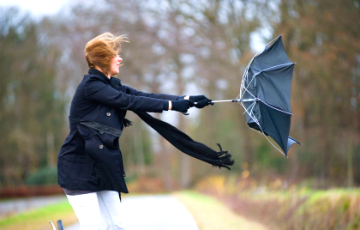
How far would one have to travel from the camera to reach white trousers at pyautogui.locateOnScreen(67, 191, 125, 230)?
3.07 metres

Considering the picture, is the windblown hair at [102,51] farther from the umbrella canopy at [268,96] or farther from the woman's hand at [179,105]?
the umbrella canopy at [268,96]

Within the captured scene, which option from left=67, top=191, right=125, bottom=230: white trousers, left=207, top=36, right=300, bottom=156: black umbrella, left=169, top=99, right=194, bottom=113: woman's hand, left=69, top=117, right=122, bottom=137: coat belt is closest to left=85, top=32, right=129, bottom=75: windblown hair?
left=69, top=117, right=122, bottom=137: coat belt

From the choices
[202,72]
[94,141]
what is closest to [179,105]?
[94,141]

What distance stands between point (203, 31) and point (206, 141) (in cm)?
1048

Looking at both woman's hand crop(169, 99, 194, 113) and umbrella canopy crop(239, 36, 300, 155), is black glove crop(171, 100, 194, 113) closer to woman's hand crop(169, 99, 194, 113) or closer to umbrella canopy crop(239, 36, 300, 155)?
woman's hand crop(169, 99, 194, 113)

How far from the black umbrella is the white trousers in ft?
5.05

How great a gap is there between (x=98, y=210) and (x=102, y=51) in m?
1.30

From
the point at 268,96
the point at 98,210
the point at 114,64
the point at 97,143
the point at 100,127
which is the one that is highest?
the point at 114,64

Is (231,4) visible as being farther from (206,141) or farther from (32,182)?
(32,182)

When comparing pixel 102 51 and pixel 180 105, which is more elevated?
pixel 102 51

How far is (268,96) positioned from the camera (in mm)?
4027

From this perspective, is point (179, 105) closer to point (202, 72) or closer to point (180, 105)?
point (180, 105)

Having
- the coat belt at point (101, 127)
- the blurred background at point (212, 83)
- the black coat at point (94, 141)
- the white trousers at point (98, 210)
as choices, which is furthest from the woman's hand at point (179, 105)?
the blurred background at point (212, 83)

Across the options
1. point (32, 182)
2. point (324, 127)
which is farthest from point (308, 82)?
point (32, 182)
